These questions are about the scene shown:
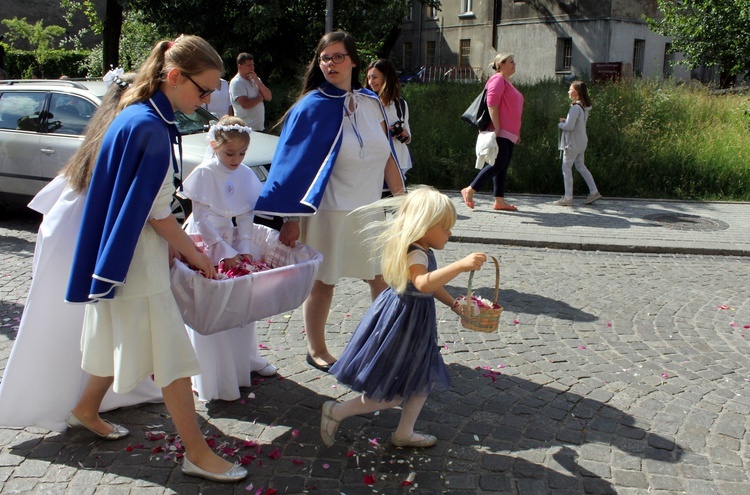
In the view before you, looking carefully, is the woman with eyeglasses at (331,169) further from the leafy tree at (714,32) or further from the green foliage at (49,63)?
the green foliage at (49,63)

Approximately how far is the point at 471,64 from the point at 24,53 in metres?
21.9

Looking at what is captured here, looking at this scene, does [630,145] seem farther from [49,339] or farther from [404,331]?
[49,339]

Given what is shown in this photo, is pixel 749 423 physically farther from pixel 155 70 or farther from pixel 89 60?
pixel 89 60

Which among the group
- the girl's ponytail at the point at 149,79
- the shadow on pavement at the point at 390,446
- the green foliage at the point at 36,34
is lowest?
the shadow on pavement at the point at 390,446

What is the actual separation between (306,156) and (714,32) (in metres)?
17.5

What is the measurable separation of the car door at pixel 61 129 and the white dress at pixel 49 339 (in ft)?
18.9

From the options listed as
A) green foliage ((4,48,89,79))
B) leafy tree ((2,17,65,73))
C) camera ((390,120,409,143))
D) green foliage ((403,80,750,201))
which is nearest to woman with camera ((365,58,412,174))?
camera ((390,120,409,143))

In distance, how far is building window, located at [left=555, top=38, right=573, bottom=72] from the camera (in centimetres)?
3478

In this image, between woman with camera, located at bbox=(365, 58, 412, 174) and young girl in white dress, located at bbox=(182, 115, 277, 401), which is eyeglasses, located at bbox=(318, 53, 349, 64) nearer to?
young girl in white dress, located at bbox=(182, 115, 277, 401)

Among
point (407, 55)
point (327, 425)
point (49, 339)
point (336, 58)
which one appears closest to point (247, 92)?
point (336, 58)

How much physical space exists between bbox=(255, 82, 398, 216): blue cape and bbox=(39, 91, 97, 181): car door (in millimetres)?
5615

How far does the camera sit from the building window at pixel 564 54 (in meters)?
34.8

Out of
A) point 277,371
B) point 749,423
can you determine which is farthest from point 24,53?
point 749,423

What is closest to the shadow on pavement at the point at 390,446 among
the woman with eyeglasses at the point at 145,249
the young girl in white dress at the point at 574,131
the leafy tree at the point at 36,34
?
the woman with eyeglasses at the point at 145,249
